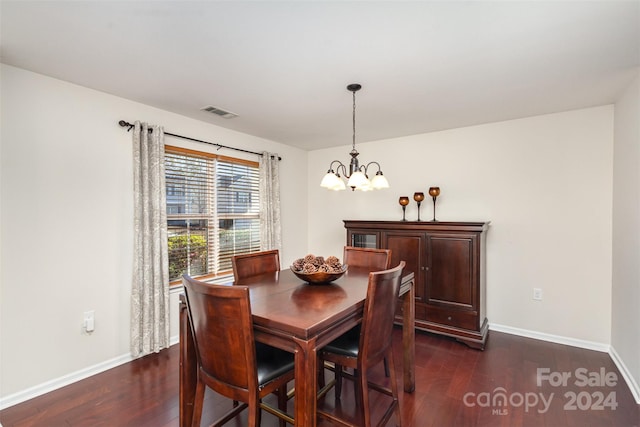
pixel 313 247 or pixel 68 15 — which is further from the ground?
pixel 68 15

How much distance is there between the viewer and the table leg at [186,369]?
1697 mm

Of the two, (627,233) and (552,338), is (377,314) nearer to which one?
(627,233)

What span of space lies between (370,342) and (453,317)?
189 centimetres

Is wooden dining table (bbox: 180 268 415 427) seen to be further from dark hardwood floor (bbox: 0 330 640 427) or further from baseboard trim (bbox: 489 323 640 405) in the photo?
baseboard trim (bbox: 489 323 640 405)

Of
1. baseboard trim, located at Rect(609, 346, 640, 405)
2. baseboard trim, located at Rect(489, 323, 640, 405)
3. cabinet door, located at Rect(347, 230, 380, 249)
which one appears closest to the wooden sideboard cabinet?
cabinet door, located at Rect(347, 230, 380, 249)

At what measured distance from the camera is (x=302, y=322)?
1.33m

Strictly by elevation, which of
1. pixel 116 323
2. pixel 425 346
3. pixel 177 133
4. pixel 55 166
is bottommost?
pixel 425 346

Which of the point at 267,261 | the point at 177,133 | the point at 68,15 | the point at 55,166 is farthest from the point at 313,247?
the point at 68,15

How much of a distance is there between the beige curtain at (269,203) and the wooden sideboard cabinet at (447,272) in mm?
1535

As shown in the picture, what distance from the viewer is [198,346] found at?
4.96 ft

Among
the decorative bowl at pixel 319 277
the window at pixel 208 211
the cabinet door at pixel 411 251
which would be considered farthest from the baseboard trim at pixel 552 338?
the window at pixel 208 211

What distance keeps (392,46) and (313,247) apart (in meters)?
3.48

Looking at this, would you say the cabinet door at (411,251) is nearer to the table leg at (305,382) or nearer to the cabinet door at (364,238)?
the cabinet door at (364,238)

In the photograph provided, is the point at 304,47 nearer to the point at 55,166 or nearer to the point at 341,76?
the point at 341,76
